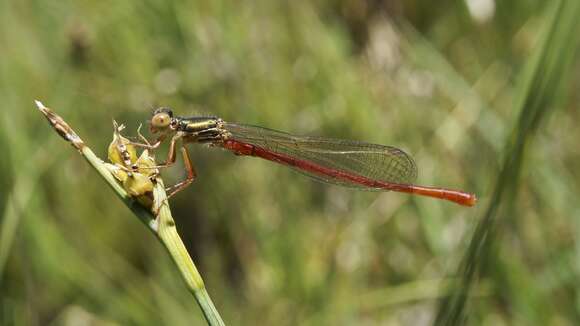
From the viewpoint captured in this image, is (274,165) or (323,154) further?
(274,165)

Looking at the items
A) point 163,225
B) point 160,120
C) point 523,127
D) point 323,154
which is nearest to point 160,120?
point 160,120

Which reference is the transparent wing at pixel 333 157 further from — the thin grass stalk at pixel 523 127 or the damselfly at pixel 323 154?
the thin grass stalk at pixel 523 127

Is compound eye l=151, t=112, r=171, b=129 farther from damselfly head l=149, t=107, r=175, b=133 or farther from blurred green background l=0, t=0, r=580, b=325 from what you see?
blurred green background l=0, t=0, r=580, b=325

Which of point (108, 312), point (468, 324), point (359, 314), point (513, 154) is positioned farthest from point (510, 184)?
point (108, 312)

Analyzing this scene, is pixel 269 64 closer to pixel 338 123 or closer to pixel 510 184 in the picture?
pixel 338 123

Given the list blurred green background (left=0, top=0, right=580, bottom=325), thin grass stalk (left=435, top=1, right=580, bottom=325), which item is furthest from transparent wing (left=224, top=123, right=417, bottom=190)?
thin grass stalk (left=435, top=1, right=580, bottom=325)

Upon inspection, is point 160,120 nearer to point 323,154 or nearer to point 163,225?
point 323,154

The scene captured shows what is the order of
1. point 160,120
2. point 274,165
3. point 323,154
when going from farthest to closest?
point 274,165
point 323,154
point 160,120
